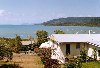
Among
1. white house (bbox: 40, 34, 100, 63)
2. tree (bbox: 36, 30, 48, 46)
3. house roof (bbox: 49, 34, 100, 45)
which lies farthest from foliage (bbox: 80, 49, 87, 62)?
tree (bbox: 36, 30, 48, 46)

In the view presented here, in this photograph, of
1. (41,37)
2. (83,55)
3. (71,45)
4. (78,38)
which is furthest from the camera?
(41,37)

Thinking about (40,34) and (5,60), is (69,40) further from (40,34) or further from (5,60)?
(40,34)

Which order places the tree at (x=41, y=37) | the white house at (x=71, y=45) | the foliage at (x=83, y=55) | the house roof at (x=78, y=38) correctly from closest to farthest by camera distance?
the foliage at (x=83, y=55) < the white house at (x=71, y=45) < the house roof at (x=78, y=38) < the tree at (x=41, y=37)

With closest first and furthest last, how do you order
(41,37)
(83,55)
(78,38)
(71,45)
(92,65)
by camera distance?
1. (92,65)
2. (83,55)
3. (71,45)
4. (78,38)
5. (41,37)

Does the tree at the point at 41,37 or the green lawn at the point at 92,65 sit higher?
the tree at the point at 41,37

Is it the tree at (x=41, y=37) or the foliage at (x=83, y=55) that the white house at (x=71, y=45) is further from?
the tree at (x=41, y=37)

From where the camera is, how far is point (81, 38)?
47156 millimetres

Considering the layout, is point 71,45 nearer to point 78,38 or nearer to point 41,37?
point 78,38

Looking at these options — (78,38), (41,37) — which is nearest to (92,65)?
(78,38)

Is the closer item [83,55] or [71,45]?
[83,55]

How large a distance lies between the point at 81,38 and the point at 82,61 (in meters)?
5.09

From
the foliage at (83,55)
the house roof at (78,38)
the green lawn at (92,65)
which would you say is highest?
the house roof at (78,38)

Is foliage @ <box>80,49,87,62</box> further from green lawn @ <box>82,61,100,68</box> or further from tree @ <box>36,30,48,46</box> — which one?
tree @ <box>36,30,48,46</box>

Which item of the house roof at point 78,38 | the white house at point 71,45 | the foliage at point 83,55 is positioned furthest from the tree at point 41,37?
the foliage at point 83,55
